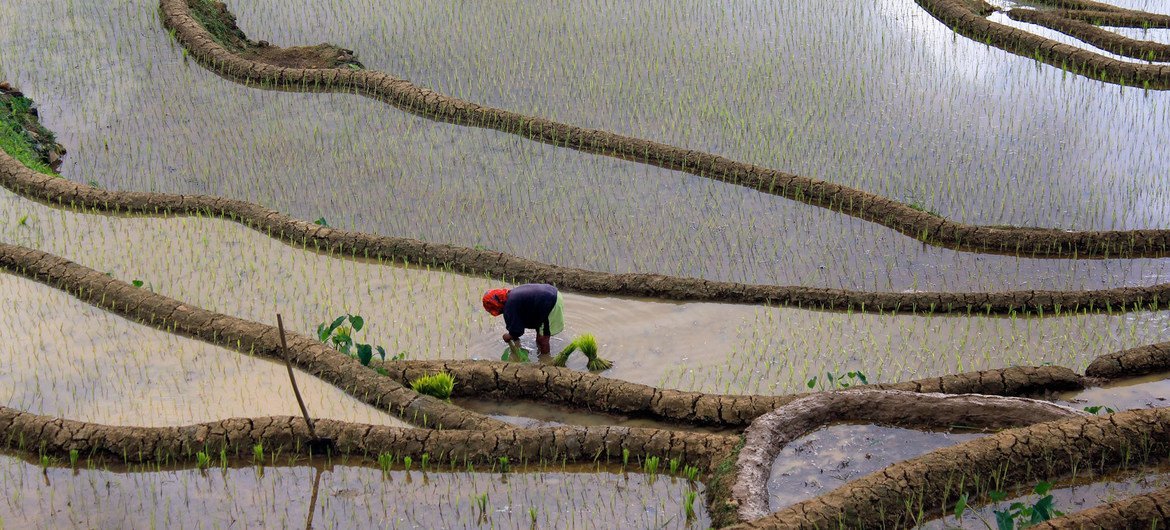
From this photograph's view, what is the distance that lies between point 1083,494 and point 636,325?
2708 millimetres

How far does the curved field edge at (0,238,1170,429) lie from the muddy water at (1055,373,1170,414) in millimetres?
63

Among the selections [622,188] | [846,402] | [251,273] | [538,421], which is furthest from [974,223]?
[251,273]

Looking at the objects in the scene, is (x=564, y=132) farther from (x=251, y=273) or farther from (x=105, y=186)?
(x=105, y=186)

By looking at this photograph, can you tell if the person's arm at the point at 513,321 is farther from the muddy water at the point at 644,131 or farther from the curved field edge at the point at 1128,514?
the curved field edge at the point at 1128,514

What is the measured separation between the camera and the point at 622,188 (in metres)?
8.74

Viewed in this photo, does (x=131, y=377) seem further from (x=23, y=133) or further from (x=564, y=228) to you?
(x=23, y=133)

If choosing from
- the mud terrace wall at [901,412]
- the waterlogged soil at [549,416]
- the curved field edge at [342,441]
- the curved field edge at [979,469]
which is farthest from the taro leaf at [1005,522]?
the waterlogged soil at [549,416]

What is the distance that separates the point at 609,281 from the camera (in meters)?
7.36

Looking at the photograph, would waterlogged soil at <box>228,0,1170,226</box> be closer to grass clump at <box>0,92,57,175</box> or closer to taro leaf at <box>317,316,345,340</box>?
grass clump at <box>0,92,57,175</box>

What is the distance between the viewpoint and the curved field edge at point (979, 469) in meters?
4.71

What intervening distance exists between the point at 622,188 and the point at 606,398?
2.98 meters

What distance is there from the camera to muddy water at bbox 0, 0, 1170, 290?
802 cm

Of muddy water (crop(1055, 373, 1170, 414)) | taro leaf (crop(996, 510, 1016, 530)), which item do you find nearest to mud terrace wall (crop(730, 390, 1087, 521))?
muddy water (crop(1055, 373, 1170, 414))

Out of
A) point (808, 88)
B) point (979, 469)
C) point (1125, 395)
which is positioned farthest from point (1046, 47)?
point (979, 469)
